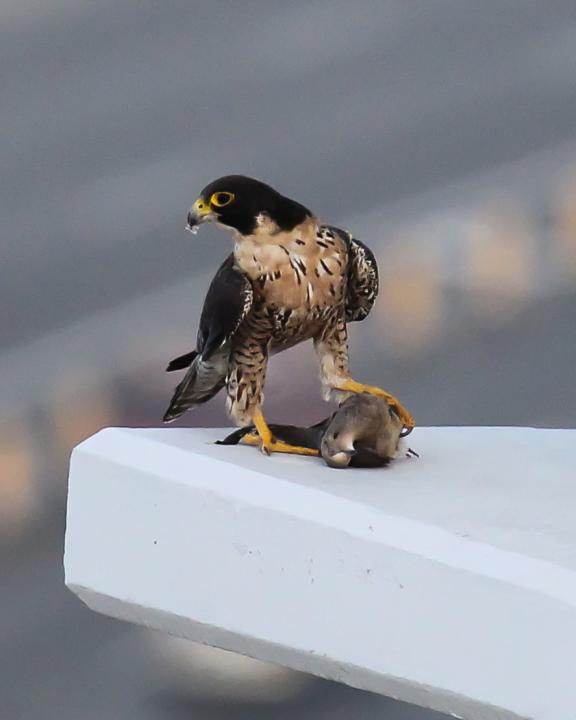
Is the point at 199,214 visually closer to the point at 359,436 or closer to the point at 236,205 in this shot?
the point at 236,205

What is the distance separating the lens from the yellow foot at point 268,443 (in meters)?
1.27

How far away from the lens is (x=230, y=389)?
52.9 inches

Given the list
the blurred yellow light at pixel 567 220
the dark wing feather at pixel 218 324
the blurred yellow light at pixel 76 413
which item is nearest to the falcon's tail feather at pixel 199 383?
the dark wing feather at pixel 218 324

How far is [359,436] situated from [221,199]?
249mm

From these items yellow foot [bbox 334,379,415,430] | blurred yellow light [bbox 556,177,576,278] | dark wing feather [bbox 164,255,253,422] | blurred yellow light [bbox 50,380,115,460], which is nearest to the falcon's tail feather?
dark wing feather [bbox 164,255,253,422]

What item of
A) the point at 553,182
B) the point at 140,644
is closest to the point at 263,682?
the point at 140,644

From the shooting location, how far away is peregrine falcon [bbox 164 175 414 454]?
4.15 feet

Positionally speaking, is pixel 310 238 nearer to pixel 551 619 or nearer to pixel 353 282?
pixel 353 282

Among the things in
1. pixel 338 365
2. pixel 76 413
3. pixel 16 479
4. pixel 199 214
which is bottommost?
pixel 16 479

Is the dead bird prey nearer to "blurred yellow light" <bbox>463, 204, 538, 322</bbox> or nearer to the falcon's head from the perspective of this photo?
the falcon's head

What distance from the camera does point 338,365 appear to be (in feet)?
4.54

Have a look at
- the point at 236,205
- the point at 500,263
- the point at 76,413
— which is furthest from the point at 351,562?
the point at 500,263

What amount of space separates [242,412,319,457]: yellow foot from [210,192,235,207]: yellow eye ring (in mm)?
209

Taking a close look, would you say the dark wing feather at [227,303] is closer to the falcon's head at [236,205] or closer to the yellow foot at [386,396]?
the falcon's head at [236,205]
